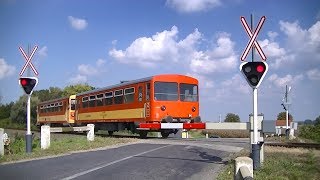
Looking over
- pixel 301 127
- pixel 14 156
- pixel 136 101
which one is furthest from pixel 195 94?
pixel 301 127

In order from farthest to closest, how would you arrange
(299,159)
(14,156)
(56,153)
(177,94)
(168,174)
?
(177,94), (56,153), (14,156), (299,159), (168,174)

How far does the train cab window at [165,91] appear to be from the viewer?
2358 centimetres

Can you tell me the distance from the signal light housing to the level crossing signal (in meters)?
8.68

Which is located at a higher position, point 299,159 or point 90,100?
point 90,100

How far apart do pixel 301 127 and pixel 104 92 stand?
1748cm

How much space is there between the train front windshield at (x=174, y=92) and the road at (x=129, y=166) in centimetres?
793

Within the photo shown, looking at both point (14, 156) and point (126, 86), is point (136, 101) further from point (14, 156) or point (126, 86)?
point (14, 156)

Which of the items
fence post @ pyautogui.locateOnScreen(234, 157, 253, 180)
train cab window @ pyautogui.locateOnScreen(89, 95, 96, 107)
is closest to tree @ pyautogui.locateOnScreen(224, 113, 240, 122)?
train cab window @ pyautogui.locateOnScreen(89, 95, 96, 107)

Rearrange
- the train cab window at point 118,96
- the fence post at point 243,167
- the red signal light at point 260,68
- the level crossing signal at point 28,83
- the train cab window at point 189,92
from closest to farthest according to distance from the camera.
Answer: the fence post at point 243,167
the red signal light at point 260,68
the level crossing signal at point 28,83
the train cab window at point 189,92
the train cab window at point 118,96

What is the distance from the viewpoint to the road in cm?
1047

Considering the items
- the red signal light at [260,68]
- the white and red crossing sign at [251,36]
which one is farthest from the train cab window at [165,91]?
the red signal light at [260,68]

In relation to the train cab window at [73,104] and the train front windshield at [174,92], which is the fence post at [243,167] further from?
the train cab window at [73,104]

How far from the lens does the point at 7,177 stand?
1057 centimetres

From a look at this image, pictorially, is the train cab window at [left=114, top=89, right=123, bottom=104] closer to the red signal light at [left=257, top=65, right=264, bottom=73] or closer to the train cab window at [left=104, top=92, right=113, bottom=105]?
the train cab window at [left=104, top=92, right=113, bottom=105]
